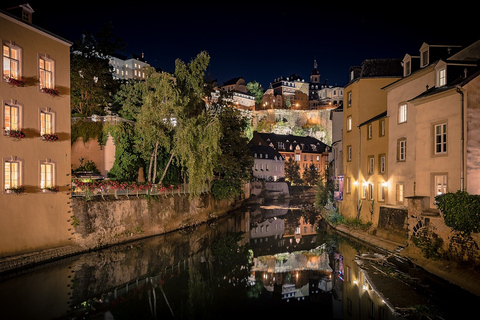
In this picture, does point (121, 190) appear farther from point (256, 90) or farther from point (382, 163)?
point (256, 90)

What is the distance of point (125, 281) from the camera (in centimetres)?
1570

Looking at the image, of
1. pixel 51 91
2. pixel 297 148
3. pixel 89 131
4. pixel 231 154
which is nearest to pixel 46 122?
pixel 51 91

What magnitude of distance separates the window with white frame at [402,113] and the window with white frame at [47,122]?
1948cm

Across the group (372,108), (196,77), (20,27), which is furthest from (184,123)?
(372,108)

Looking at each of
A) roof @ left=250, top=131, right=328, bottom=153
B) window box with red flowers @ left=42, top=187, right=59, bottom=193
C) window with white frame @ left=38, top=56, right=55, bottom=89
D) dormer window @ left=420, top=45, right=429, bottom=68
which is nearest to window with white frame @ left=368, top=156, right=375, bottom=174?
dormer window @ left=420, top=45, right=429, bottom=68

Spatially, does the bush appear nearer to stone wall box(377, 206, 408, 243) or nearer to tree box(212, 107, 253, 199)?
stone wall box(377, 206, 408, 243)

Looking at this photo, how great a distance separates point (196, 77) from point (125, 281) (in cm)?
1992

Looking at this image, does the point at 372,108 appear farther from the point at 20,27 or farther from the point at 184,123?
the point at 20,27

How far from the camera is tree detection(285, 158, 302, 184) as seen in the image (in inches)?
3241

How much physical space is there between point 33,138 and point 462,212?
18.3 meters

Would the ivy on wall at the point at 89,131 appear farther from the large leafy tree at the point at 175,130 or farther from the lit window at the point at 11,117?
the lit window at the point at 11,117

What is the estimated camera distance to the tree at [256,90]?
14088 centimetres

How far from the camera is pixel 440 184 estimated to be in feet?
56.6

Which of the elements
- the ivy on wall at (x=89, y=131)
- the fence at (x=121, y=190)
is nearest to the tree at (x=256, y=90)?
the fence at (x=121, y=190)
